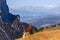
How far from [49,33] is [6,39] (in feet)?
509

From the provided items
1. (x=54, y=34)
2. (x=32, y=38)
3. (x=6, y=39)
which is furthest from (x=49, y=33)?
(x=6, y=39)

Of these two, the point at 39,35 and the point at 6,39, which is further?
the point at 6,39

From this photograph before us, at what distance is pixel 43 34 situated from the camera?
82.4 feet

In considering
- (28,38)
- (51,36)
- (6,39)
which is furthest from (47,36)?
(6,39)

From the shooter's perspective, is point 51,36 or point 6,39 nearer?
point 51,36

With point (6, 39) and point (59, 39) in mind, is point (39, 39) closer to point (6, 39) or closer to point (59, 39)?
point (59, 39)

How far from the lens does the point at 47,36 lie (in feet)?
80.6

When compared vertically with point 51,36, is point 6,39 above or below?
below

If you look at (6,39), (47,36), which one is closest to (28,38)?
(47,36)

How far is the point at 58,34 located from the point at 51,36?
0.90m

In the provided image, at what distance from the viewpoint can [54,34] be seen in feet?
81.6

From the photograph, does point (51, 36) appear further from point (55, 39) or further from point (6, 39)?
point (6, 39)

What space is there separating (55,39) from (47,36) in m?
1.08

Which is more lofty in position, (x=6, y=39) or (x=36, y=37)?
(x=36, y=37)
